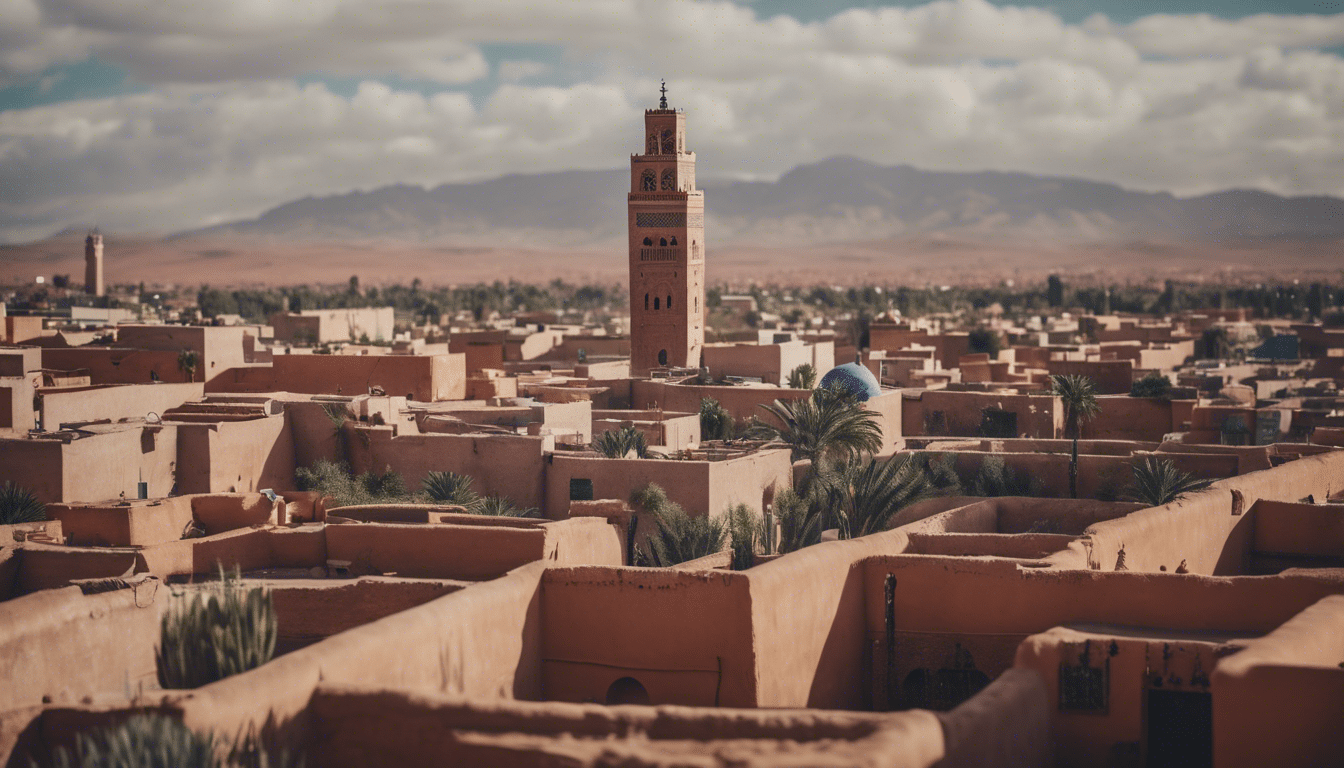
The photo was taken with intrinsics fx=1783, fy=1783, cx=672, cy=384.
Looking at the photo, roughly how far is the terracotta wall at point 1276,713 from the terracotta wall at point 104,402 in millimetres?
18519

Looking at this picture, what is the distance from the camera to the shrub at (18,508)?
19.8m

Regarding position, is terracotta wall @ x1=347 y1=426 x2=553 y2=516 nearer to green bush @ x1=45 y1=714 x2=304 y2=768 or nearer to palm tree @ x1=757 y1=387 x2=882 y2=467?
palm tree @ x1=757 y1=387 x2=882 y2=467

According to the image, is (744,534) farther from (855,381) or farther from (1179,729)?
(855,381)

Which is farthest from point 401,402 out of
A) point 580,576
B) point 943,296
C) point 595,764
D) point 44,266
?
point 44,266

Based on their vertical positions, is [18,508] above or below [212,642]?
below

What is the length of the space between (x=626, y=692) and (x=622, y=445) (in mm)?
11851

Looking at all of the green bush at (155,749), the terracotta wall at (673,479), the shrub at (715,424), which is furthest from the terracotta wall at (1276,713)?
the shrub at (715,424)

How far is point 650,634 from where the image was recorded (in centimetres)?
1315

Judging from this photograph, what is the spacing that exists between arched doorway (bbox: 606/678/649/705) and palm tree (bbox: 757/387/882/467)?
12683mm

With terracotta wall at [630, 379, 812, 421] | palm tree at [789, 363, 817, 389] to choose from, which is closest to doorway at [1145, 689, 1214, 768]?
terracotta wall at [630, 379, 812, 421]

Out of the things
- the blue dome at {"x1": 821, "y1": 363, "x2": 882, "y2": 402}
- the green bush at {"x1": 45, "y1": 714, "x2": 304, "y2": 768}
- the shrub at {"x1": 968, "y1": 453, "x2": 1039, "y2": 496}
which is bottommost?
the shrub at {"x1": 968, "y1": 453, "x2": 1039, "y2": 496}

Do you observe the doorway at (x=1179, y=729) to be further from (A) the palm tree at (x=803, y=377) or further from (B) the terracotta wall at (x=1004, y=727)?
(A) the palm tree at (x=803, y=377)

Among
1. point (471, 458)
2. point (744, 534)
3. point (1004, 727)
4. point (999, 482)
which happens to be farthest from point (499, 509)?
point (1004, 727)

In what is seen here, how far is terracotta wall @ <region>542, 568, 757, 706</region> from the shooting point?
12797 millimetres
